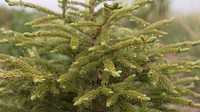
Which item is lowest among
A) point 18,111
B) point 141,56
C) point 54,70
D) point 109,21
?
point 18,111

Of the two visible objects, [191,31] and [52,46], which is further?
[191,31]

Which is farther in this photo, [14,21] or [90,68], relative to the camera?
[14,21]

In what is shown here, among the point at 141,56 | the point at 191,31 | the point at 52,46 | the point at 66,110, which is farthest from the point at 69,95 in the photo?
the point at 191,31

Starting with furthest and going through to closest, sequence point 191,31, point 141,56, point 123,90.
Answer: point 191,31 → point 141,56 → point 123,90

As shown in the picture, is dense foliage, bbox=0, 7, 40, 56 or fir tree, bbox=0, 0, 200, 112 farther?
dense foliage, bbox=0, 7, 40, 56

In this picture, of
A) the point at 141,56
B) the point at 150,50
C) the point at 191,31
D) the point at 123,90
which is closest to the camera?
the point at 123,90

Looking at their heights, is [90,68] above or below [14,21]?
above

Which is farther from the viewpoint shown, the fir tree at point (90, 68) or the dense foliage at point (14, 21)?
the dense foliage at point (14, 21)

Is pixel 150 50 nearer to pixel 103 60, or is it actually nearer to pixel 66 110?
pixel 103 60
